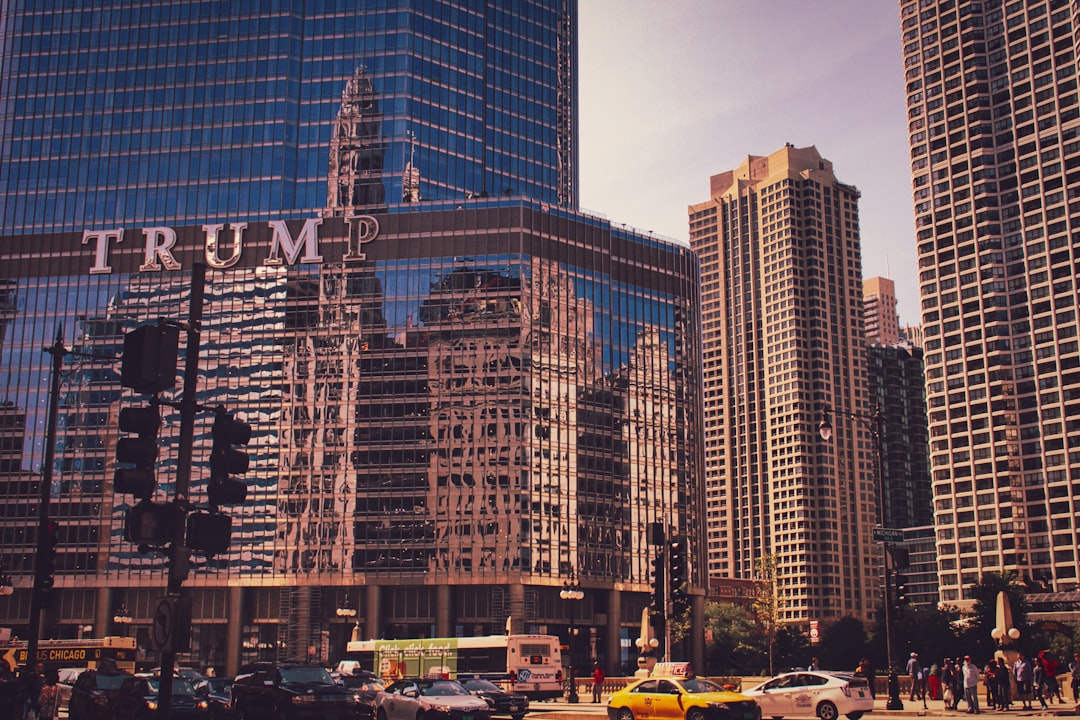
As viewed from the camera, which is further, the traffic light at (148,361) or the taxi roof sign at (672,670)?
the taxi roof sign at (672,670)

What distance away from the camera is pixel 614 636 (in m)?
114

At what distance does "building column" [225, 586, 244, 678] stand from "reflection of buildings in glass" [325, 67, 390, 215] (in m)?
41.5

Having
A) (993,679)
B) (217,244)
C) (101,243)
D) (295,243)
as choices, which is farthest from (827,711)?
(101,243)

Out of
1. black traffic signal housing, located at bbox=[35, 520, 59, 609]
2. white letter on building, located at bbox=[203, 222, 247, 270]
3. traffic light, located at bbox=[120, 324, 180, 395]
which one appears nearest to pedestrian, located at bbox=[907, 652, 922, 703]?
black traffic signal housing, located at bbox=[35, 520, 59, 609]

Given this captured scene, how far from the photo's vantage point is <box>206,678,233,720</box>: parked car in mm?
32125

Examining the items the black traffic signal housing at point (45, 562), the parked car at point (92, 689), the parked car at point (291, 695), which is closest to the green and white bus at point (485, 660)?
the parked car at point (291, 695)

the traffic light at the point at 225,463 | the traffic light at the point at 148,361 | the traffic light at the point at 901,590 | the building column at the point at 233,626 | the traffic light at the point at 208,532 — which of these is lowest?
the building column at the point at 233,626

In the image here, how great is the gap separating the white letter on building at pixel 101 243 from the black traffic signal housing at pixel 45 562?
335 ft

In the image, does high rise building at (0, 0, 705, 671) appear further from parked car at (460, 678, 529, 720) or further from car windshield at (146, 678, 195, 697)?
car windshield at (146, 678, 195, 697)

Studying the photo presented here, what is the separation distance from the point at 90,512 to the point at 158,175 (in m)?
38.0

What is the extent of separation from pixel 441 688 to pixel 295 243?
91287mm

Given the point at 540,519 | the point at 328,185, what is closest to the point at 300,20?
the point at 328,185

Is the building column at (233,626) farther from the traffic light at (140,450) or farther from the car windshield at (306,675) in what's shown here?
the traffic light at (140,450)

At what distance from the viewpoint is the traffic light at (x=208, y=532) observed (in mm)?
13242
